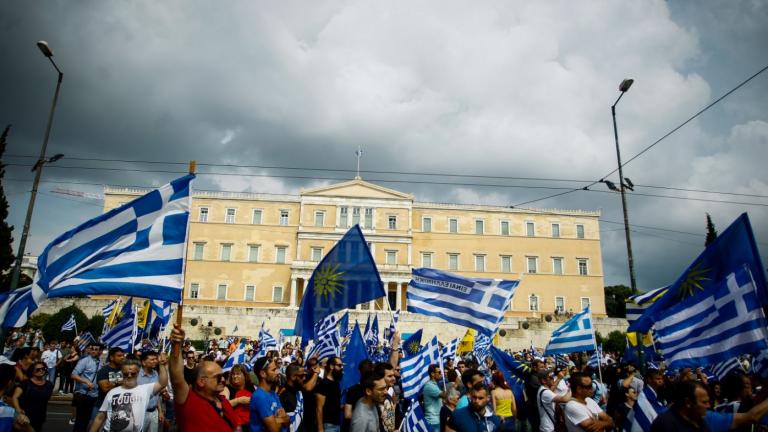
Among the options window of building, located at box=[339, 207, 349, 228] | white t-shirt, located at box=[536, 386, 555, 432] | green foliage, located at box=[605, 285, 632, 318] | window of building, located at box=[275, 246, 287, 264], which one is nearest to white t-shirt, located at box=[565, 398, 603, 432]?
white t-shirt, located at box=[536, 386, 555, 432]

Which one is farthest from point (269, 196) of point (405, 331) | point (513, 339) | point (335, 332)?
point (335, 332)

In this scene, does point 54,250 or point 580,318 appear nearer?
point 54,250

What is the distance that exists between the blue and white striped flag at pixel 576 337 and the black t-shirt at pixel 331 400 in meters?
5.88

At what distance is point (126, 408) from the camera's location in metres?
4.39

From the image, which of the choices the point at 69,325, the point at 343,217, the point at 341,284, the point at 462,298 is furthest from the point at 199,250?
the point at 341,284

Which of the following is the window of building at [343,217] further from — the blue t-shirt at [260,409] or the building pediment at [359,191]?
the blue t-shirt at [260,409]

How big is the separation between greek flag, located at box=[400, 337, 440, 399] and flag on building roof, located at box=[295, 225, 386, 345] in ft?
3.76

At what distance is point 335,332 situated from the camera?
8797 millimetres

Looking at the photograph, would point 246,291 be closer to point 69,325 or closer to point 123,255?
point 69,325

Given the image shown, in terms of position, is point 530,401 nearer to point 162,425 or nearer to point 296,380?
point 296,380

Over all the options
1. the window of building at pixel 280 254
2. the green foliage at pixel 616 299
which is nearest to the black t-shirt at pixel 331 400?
the window of building at pixel 280 254

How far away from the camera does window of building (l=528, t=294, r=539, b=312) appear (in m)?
50.0

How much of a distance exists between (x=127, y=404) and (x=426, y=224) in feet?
158

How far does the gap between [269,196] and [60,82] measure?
37.4m
